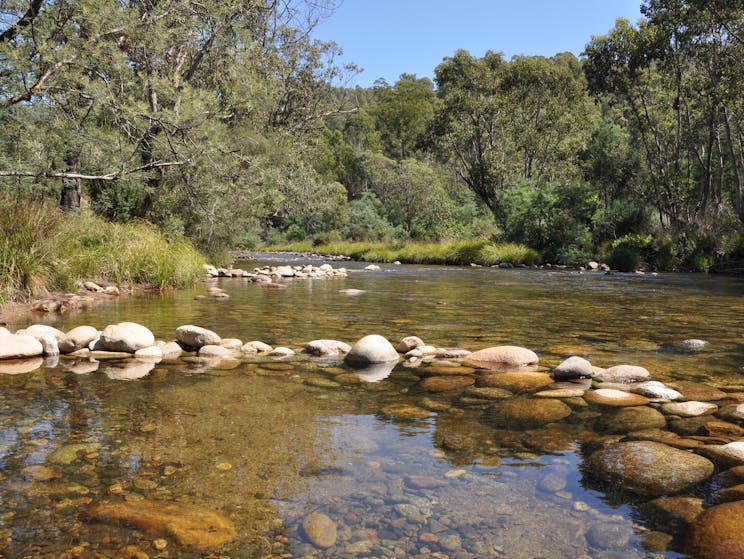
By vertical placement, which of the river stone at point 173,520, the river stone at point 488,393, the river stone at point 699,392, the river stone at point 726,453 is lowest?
the river stone at point 173,520

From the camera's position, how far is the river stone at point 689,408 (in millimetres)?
3492

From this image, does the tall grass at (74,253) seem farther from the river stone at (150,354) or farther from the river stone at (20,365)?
the river stone at (150,354)

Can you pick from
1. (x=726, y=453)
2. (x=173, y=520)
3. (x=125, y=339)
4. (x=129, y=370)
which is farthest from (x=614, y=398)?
(x=125, y=339)

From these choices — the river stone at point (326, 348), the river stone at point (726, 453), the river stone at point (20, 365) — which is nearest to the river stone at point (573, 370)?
the river stone at point (726, 453)

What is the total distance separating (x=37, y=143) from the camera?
8656 millimetres

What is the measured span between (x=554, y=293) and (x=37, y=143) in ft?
33.5

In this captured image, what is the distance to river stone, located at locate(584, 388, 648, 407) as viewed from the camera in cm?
370

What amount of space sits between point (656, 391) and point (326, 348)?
2820 mm

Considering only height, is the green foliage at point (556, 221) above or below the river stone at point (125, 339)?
above

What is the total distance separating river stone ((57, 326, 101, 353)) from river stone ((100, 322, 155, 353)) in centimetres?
18

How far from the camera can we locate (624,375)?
14.2ft

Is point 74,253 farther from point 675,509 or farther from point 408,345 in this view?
point 675,509

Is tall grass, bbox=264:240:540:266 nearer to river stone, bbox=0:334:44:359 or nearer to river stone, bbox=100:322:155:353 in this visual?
river stone, bbox=100:322:155:353

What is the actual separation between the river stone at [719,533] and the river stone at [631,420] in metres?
1.04
